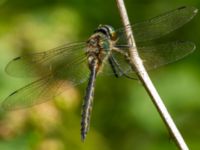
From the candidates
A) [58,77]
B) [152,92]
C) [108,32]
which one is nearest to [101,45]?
[108,32]

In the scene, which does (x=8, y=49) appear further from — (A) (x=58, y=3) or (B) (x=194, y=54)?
(B) (x=194, y=54)

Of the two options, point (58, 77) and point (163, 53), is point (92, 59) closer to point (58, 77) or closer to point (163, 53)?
point (58, 77)

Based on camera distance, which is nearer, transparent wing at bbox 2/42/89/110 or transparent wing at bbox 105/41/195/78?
transparent wing at bbox 105/41/195/78

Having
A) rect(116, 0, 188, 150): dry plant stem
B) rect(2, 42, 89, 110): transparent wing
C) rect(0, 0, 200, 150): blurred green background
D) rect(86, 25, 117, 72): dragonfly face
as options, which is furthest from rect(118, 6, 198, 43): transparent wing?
rect(0, 0, 200, 150): blurred green background

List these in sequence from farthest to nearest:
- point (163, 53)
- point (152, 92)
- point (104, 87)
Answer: point (104, 87) → point (163, 53) → point (152, 92)

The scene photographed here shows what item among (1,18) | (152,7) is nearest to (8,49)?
(1,18)

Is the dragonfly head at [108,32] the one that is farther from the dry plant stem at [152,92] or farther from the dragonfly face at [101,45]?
the dry plant stem at [152,92]

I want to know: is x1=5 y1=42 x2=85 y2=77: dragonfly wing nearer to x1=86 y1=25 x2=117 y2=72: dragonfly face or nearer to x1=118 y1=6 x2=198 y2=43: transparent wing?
x1=86 y1=25 x2=117 y2=72: dragonfly face
